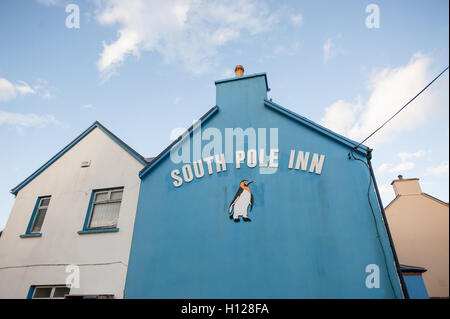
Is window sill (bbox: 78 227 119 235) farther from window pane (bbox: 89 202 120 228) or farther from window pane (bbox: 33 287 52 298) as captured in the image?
window pane (bbox: 33 287 52 298)

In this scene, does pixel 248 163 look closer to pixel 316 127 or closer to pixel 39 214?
pixel 316 127

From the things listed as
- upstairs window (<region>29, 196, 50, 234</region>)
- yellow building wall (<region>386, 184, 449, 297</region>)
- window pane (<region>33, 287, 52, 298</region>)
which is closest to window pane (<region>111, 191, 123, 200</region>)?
upstairs window (<region>29, 196, 50, 234</region>)

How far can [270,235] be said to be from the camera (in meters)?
7.52

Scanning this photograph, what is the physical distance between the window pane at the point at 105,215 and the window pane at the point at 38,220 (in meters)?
2.53

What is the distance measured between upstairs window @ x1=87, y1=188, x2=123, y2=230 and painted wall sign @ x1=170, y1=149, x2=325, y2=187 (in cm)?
250

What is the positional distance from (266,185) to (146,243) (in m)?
4.29

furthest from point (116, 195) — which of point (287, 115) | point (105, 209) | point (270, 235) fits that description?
point (287, 115)

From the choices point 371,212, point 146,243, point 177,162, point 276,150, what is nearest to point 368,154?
point 371,212

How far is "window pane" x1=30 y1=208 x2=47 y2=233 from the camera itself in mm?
10578

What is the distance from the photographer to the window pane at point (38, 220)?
34.7 feet

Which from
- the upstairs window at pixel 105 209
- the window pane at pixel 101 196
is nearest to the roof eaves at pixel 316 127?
the upstairs window at pixel 105 209

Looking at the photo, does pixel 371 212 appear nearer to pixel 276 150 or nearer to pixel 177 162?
pixel 276 150

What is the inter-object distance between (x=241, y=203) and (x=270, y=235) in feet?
4.17

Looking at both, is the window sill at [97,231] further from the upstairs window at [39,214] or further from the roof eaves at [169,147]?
the upstairs window at [39,214]
